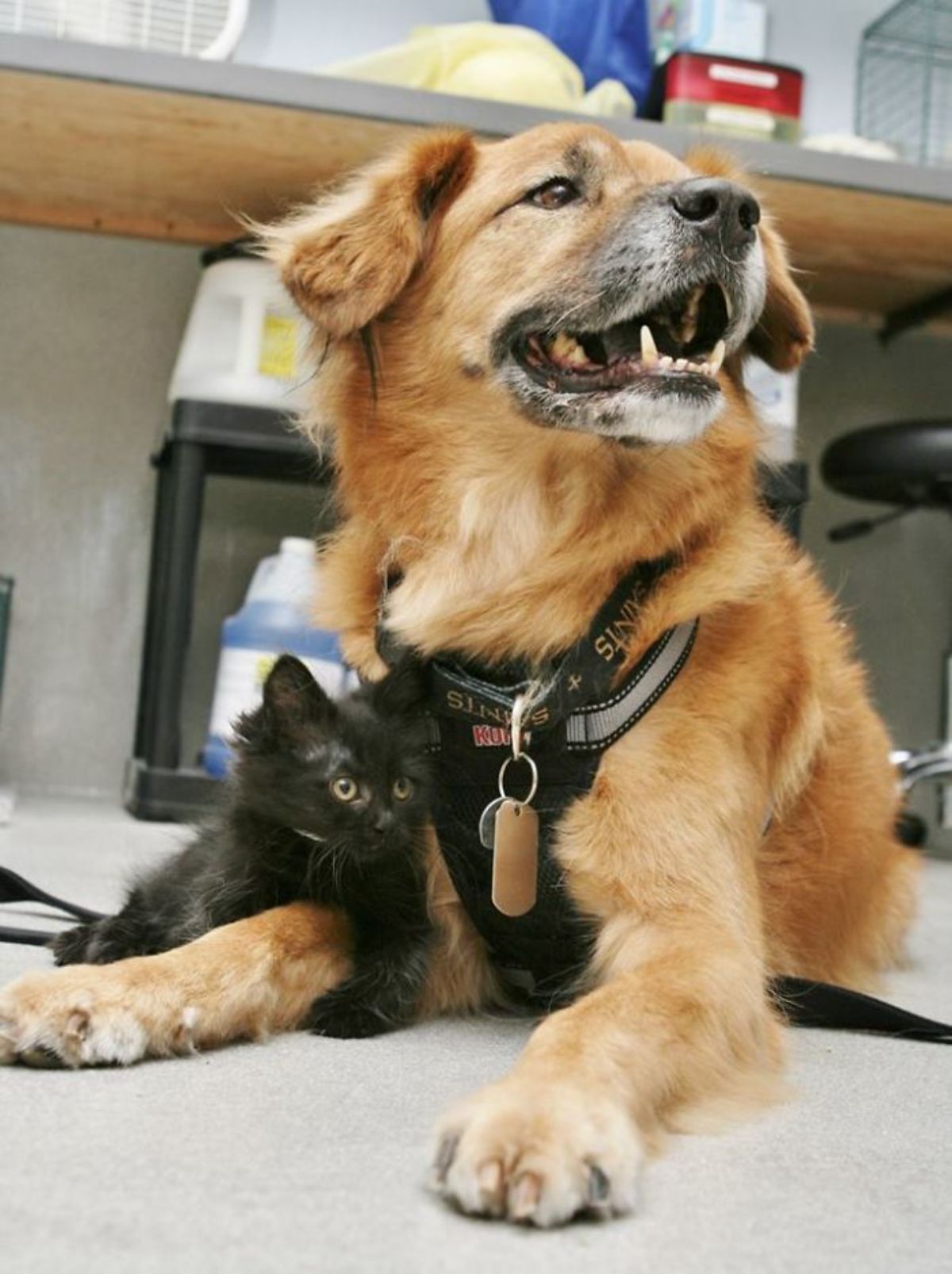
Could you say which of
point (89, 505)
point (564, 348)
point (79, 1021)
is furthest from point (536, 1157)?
point (89, 505)

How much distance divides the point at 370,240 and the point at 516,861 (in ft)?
2.19

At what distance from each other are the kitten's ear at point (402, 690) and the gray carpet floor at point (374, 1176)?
0.93 feet

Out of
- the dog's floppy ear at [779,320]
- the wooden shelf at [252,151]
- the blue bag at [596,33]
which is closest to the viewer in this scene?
the dog's floppy ear at [779,320]

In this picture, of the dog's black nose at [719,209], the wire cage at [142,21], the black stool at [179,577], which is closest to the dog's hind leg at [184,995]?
the dog's black nose at [719,209]

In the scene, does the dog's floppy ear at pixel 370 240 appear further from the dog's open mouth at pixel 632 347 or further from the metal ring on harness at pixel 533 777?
the metal ring on harness at pixel 533 777

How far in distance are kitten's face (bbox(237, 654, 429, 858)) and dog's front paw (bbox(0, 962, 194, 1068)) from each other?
199mm

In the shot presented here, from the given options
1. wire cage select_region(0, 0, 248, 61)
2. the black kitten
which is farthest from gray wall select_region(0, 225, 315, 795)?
the black kitten

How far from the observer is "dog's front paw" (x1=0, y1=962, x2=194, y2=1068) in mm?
1003

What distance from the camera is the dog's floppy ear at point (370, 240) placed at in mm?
1471

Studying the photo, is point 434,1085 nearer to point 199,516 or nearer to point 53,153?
point 199,516

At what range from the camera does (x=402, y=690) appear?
1296mm

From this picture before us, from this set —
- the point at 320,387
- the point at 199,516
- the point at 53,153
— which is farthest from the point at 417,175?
the point at 53,153

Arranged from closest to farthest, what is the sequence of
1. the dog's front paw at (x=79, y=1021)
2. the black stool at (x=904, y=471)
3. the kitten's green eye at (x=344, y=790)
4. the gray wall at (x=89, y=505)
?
1. the dog's front paw at (x=79, y=1021)
2. the kitten's green eye at (x=344, y=790)
3. the black stool at (x=904, y=471)
4. the gray wall at (x=89, y=505)

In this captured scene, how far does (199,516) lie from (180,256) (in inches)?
35.9
